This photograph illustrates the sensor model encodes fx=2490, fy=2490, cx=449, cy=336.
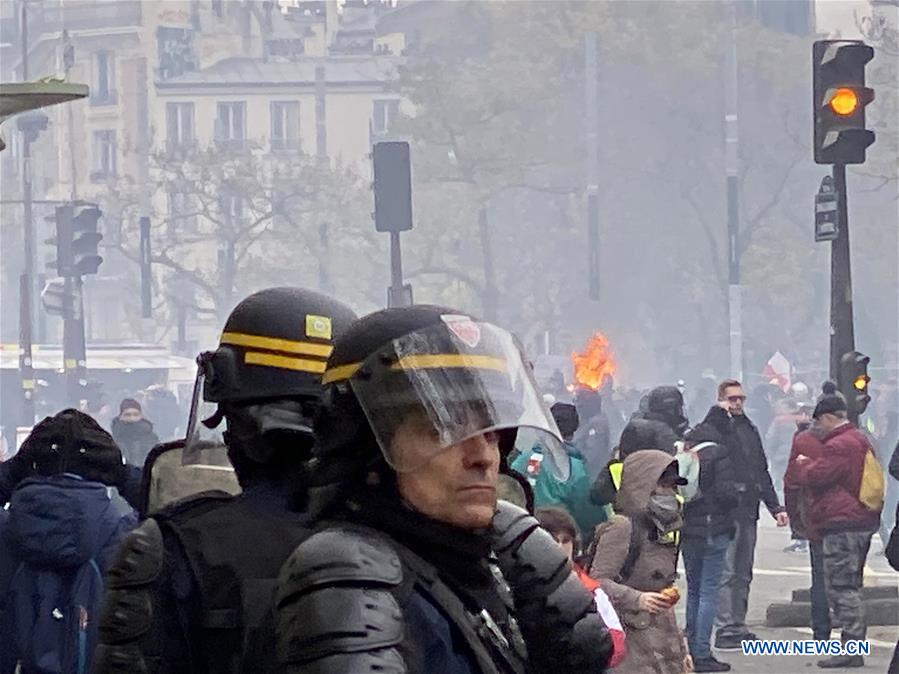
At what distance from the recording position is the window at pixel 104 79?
3381 inches

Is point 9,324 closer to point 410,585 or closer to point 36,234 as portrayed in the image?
point 36,234

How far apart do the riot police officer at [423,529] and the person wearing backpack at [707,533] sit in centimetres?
1012

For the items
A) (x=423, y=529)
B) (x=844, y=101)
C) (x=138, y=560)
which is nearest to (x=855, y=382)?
(x=844, y=101)

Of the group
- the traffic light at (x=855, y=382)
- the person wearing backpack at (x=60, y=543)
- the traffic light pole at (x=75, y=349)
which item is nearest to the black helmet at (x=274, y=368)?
the person wearing backpack at (x=60, y=543)

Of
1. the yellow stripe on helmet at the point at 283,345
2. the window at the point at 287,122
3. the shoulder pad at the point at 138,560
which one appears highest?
the window at the point at 287,122

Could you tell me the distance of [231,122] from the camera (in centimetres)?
8394

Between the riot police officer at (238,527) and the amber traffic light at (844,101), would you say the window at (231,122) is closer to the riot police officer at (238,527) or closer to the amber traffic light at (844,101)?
the amber traffic light at (844,101)

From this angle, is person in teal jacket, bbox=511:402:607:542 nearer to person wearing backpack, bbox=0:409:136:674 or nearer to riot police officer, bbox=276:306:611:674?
person wearing backpack, bbox=0:409:136:674

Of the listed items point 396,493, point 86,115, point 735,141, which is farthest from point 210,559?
point 86,115

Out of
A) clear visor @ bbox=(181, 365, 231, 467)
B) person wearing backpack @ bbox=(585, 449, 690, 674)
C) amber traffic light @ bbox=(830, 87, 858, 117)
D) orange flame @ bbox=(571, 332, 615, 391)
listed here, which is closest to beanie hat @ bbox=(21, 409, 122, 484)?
clear visor @ bbox=(181, 365, 231, 467)

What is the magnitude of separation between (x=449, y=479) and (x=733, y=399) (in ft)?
36.4

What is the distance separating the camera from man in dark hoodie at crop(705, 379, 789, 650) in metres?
13.4

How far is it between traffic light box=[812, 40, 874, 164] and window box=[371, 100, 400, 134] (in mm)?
64833

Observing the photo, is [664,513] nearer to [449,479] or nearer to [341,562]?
[449,479]
